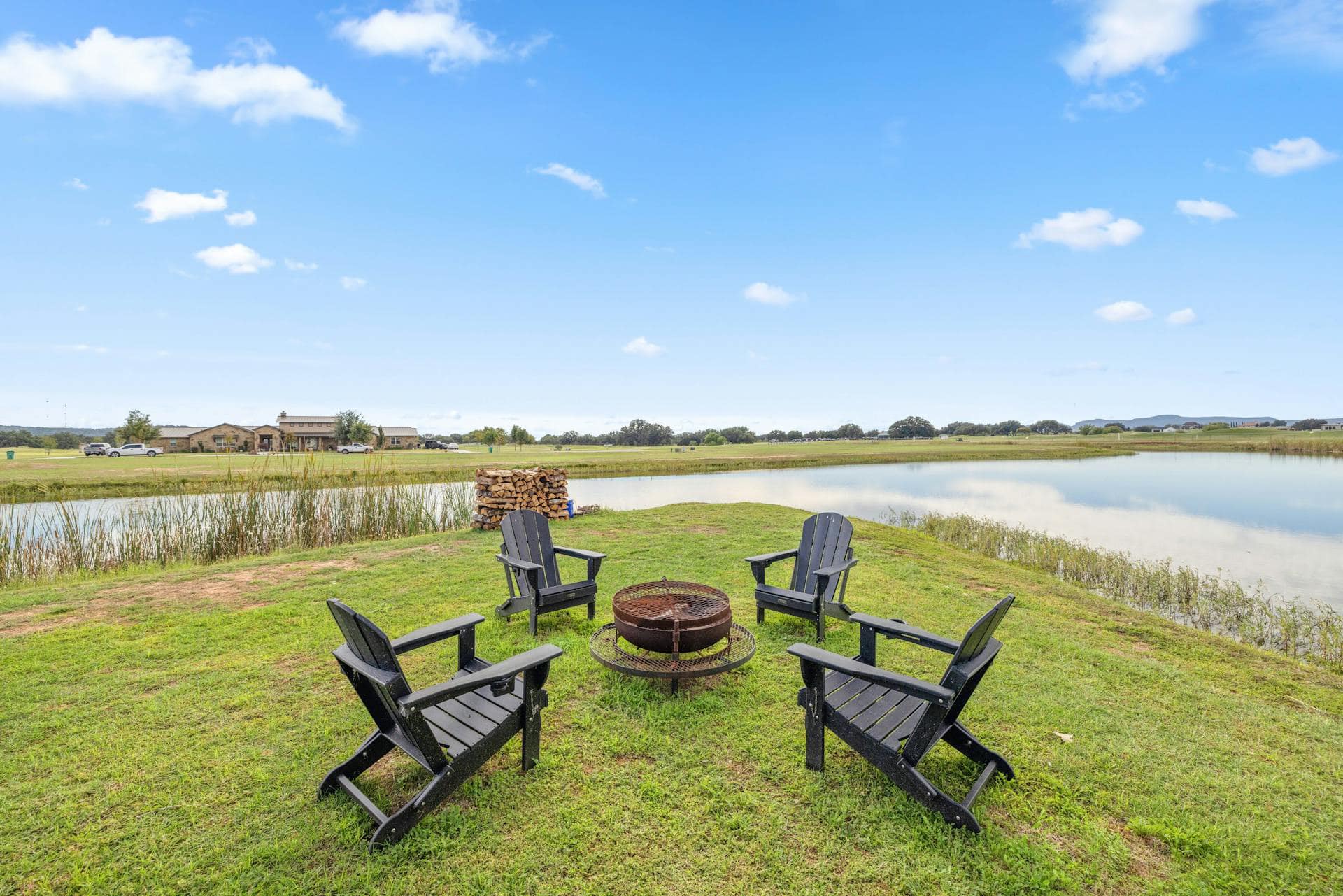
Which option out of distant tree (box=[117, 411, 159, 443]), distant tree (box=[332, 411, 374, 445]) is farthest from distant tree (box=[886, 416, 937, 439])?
distant tree (box=[117, 411, 159, 443])

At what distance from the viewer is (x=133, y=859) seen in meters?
2.39

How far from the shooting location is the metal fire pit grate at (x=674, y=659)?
3717 millimetres

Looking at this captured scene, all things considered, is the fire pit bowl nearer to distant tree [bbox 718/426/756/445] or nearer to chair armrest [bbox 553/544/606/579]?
chair armrest [bbox 553/544/606/579]

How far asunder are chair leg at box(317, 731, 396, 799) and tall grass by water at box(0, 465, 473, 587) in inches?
350

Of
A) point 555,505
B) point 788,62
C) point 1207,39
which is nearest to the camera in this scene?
point 1207,39

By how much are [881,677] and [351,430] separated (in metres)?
82.6

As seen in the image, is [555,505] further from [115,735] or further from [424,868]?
[424,868]

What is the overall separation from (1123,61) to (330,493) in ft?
61.4

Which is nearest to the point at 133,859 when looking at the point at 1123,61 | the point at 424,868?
the point at 424,868

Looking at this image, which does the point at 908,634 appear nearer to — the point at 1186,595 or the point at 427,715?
the point at 427,715

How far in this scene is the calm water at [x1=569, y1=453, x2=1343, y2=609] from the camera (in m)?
10.8

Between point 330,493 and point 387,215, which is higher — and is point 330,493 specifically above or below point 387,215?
below

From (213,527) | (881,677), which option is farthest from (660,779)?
(213,527)

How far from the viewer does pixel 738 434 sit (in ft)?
337
